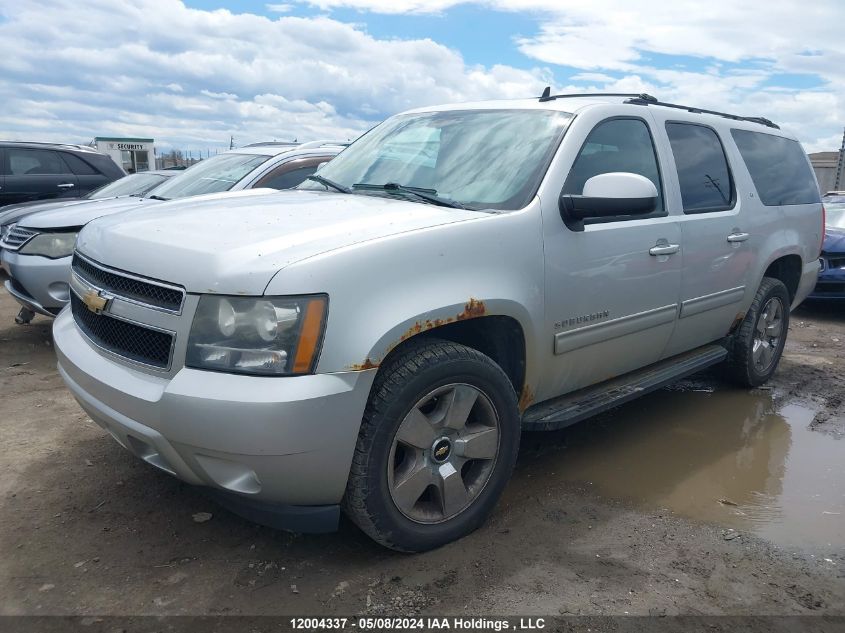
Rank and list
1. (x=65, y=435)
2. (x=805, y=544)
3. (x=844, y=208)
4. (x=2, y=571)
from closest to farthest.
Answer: (x=2, y=571), (x=805, y=544), (x=65, y=435), (x=844, y=208)

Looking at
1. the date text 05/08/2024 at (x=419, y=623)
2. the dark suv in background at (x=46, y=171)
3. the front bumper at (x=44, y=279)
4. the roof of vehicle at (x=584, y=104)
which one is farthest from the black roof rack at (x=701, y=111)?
the dark suv in background at (x=46, y=171)

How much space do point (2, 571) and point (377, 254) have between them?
6.21ft

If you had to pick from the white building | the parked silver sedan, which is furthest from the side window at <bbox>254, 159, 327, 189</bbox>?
the white building

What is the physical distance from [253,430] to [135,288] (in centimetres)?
78

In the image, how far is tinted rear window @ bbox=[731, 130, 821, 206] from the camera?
15.5ft

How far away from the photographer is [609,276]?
10.9 feet

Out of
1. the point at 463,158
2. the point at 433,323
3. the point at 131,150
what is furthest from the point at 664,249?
the point at 131,150

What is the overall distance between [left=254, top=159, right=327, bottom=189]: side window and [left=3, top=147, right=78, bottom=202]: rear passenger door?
522 cm

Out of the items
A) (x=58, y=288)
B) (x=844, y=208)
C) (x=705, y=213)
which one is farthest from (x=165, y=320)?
(x=844, y=208)

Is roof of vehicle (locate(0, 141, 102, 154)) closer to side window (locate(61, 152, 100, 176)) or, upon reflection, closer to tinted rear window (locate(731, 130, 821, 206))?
side window (locate(61, 152, 100, 176))

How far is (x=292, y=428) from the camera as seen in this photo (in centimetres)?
225

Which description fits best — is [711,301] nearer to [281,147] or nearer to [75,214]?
[281,147]

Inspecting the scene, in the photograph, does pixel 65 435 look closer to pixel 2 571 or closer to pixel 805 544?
pixel 2 571

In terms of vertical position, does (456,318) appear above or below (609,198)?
below
